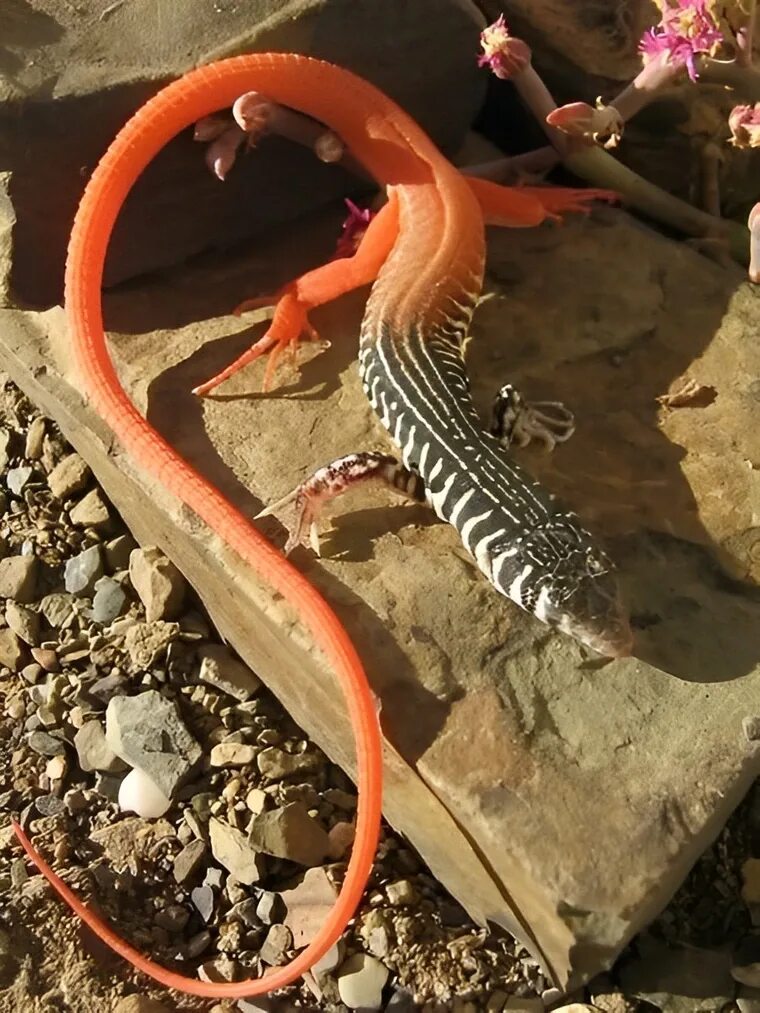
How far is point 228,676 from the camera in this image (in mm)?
3322

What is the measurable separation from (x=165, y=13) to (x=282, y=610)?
6.42 feet

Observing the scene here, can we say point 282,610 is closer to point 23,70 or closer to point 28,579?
point 28,579

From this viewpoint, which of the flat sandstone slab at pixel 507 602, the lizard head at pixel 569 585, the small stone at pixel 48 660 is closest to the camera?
the flat sandstone slab at pixel 507 602

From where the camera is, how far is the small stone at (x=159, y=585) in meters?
3.43

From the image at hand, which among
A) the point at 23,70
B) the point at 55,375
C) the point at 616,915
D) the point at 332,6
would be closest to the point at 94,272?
the point at 55,375

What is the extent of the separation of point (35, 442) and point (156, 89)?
4.24 ft

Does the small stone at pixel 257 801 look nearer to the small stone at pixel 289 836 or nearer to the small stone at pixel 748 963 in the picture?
the small stone at pixel 289 836

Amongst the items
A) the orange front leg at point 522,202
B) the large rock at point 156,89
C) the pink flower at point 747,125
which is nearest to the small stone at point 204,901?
the large rock at point 156,89

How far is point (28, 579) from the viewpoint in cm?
361

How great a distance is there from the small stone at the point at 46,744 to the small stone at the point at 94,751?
53 millimetres

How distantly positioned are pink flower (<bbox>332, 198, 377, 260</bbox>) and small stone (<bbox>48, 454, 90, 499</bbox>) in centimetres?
115

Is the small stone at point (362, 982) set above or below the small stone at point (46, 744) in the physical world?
below

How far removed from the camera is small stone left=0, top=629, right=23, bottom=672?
3498mm

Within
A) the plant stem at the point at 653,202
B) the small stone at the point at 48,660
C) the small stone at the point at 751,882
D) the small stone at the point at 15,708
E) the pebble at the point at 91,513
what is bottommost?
the small stone at the point at 751,882
